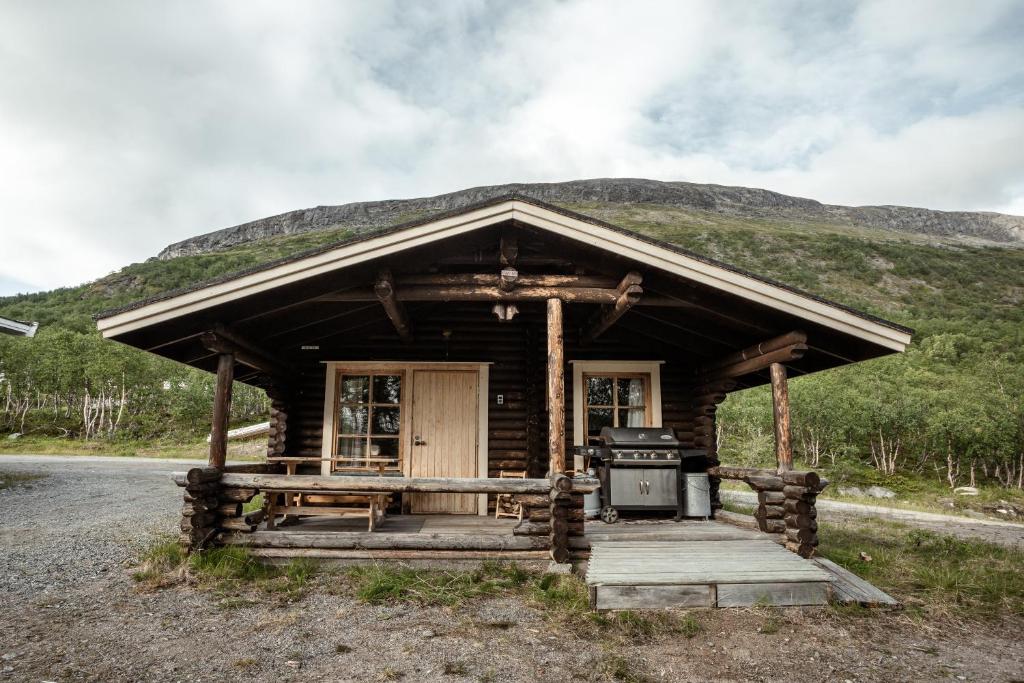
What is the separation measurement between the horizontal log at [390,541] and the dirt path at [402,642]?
1.61ft

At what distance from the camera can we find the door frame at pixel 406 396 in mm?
8586

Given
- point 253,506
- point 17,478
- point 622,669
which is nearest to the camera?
point 622,669

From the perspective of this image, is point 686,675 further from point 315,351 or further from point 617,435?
point 315,351

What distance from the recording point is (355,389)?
348 inches

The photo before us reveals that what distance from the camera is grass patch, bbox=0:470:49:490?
39.1 ft

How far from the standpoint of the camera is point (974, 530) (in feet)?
32.6

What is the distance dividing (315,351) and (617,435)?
4.65 m

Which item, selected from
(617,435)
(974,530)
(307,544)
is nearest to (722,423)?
(974,530)

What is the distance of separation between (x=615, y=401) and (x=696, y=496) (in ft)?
6.21

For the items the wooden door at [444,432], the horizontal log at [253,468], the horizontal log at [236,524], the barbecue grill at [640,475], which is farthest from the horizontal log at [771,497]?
the horizontal log at [253,468]

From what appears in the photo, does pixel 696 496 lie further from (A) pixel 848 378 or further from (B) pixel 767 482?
(A) pixel 848 378

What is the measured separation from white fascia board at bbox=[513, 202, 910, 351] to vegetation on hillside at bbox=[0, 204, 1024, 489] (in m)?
13.6

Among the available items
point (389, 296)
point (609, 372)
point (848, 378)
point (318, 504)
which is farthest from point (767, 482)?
point (848, 378)

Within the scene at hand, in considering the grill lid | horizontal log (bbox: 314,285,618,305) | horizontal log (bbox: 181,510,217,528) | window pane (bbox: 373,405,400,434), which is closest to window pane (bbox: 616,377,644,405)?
the grill lid
